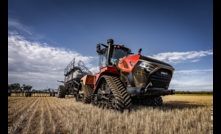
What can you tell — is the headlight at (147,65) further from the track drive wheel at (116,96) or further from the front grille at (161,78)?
the track drive wheel at (116,96)

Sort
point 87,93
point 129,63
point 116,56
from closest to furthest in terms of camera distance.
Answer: point 129,63 → point 116,56 → point 87,93

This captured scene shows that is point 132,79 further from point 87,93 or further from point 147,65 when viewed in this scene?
point 87,93

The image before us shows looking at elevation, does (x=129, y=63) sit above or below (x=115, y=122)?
above

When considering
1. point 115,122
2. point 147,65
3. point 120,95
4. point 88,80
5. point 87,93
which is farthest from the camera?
point 88,80

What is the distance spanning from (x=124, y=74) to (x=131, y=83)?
685 millimetres

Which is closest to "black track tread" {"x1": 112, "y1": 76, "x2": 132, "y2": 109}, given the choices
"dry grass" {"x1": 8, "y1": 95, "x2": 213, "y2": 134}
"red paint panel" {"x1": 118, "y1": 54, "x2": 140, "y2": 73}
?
"dry grass" {"x1": 8, "y1": 95, "x2": 213, "y2": 134}

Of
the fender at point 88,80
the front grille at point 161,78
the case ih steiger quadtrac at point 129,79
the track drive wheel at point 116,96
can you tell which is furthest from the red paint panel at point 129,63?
the fender at point 88,80

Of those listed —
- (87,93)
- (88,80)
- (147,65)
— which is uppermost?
(147,65)

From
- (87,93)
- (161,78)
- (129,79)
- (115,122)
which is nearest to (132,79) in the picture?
(129,79)

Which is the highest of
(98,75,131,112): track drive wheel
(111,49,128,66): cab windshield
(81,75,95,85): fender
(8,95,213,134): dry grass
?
(111,49,128,66): cab windshield

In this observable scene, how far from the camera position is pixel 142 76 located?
6.86 metres

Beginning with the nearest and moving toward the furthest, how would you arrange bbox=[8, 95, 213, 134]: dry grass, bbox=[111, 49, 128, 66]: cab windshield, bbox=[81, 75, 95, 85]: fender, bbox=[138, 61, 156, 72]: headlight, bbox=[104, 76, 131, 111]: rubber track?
1. bbox=[8, 95, 213, 134]: dry grass
2. bbox=[104, 76, 131, 111]: rubber track
3. bbox=[138, 61, 156, 72]: headlight
4. bbox=[111, 49, 128, 66]: cab windshield
5. bbox=[81, 75, 95, 85]: fender

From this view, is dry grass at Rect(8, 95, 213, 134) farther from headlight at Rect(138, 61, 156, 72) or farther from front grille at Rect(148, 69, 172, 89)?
headlight at Rect(138, 61, 156, 72)
